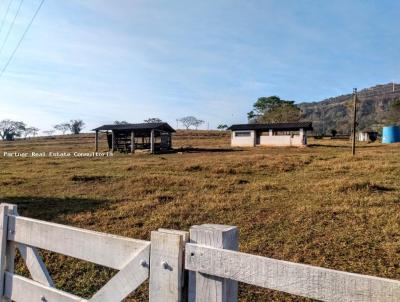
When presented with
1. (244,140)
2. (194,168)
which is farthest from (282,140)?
(194,168)

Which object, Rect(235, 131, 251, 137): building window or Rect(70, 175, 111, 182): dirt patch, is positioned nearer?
Rect(70, 175, 111, 182): dirt patch

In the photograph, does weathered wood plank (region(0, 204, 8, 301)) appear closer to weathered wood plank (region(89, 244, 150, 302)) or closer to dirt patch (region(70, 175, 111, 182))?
weathered wood plank (region(89, 244, 150, 302))

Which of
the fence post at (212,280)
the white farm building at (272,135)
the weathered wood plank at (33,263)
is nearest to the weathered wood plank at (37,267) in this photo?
the weathered wood plank at (33,263)

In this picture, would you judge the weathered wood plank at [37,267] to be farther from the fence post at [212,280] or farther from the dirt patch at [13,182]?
the dirt patch at [13,182]

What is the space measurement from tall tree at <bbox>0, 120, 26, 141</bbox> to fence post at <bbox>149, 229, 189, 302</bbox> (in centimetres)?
11435

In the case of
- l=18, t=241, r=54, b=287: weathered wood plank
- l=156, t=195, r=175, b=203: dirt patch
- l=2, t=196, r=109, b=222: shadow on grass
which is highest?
l=18, t=241, r=54, b=287: weathered wood plank

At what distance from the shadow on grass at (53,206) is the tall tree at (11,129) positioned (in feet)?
342

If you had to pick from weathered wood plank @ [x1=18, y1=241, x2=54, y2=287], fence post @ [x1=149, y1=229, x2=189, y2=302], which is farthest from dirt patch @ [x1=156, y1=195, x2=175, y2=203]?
fence post @ [x1=149, y1=229, x2=189, y2=302]

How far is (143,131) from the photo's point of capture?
1588 inches

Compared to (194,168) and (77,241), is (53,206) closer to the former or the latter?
(77,241)

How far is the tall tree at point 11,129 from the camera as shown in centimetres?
10695

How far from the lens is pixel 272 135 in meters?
46.1

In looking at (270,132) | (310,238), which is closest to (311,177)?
(310,238)

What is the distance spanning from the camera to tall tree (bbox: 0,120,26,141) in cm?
10695
